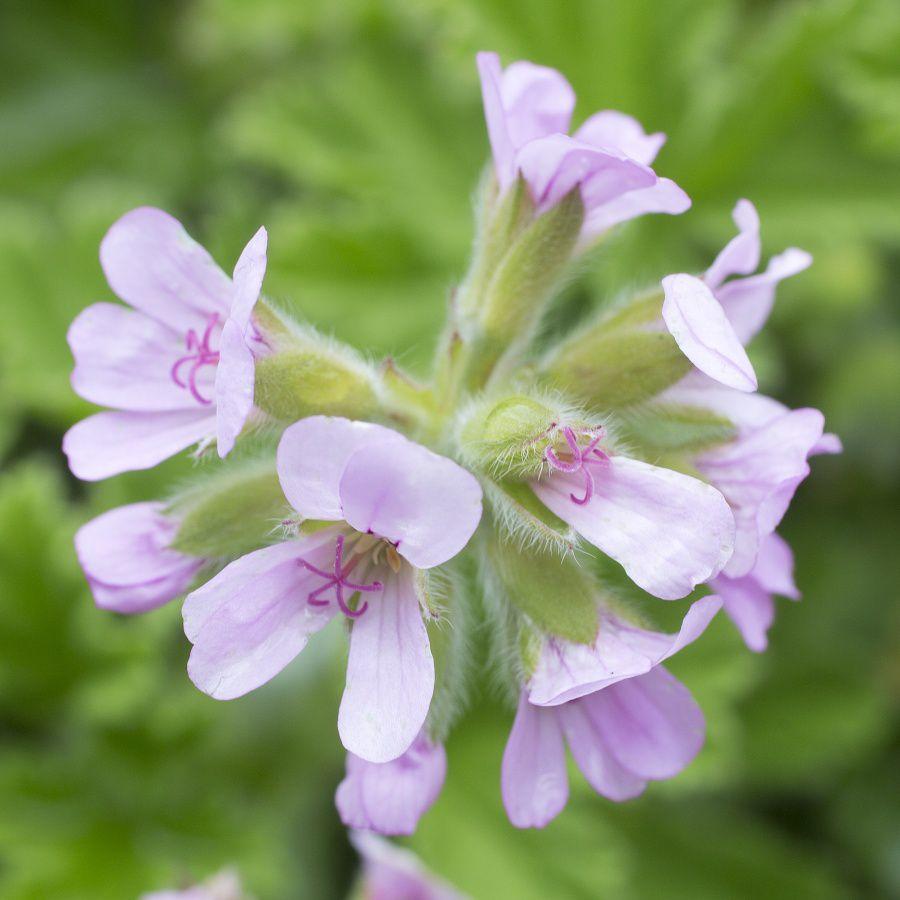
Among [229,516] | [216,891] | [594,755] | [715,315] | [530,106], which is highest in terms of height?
[715,315]

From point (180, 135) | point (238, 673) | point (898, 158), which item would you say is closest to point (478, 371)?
point (238, 673)

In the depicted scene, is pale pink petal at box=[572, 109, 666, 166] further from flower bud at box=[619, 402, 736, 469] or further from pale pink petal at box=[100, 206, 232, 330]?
pale pink petal at box=[100, 206, 232, 330]

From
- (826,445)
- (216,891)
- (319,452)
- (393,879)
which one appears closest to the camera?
(319,452)

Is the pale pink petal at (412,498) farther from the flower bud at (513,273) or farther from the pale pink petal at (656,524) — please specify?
the flower bud at (513,273)

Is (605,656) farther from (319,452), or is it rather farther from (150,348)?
(150,348)

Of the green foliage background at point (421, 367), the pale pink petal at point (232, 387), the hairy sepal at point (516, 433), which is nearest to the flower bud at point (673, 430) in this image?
the hairy sepal at point (516, 433)

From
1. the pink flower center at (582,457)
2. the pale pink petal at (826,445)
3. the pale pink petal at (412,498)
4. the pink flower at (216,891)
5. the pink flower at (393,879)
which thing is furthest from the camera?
the pink flower at (393,879)

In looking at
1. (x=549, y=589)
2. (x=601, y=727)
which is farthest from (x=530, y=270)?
(x=601, y=727)
